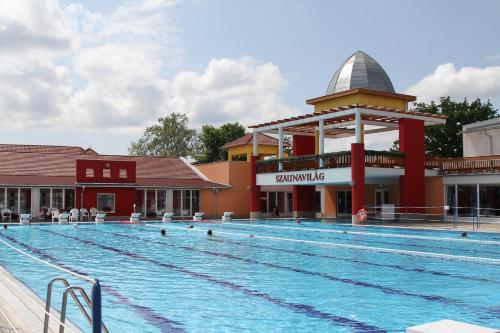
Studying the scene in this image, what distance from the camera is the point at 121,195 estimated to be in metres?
39.0

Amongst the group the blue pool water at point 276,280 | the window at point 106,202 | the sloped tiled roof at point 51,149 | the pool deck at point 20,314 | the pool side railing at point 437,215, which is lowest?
the blue pool water at point 276,280

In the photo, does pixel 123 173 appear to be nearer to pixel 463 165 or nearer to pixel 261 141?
pixel 261 141

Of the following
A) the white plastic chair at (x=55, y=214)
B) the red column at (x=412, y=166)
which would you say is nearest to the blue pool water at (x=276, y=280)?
the red column at (x=412, y=166)

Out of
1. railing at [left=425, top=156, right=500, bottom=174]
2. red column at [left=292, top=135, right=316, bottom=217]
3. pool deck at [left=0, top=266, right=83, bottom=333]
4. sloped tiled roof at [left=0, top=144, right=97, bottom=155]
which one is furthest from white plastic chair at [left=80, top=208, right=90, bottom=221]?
pool deck at [left=0, top=266, right=83, bottom=333]

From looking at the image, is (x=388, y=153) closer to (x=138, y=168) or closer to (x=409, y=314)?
(x=138, y=168)

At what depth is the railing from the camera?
30891 millimetres

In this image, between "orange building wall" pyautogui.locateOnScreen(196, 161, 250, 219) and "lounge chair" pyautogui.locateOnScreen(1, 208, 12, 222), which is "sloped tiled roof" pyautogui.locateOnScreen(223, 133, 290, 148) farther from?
"lounge chair" pyautogui.locateOnScreen(1, 208, 12, 222)

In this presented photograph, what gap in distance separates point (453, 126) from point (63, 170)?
3744 centimetres

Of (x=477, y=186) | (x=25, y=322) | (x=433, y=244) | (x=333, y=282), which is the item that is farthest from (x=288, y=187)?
(x=25, y=322)

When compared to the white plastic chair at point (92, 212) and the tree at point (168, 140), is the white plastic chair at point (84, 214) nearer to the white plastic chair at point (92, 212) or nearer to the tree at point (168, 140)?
the white plastic chair at point (92, 212)

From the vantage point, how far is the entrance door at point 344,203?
133 feet

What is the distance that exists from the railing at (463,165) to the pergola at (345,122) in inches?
106

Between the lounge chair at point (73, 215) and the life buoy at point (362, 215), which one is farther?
the lounge chair at point (73, 215)

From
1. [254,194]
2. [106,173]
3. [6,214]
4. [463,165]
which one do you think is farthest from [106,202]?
[463,165]
